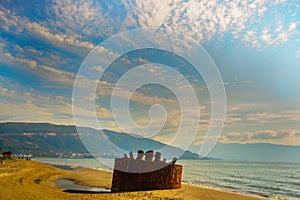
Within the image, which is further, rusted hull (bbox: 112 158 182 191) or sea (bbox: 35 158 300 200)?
sea (bbox: 35 158 300 200)

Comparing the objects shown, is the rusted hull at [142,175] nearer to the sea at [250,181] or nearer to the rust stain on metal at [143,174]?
the rust stain on metal at [143,174]

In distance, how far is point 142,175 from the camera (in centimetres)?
1591

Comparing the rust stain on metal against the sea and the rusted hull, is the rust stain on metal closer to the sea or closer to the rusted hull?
the rusted hull

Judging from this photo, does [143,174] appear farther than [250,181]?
No

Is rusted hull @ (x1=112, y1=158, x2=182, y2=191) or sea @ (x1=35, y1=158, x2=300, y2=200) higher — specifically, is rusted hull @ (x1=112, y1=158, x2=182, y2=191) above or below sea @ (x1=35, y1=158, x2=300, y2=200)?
above

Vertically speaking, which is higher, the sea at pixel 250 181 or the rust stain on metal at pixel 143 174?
the rust stain on metal at pixel 143 174

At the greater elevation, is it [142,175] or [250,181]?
[142,175]

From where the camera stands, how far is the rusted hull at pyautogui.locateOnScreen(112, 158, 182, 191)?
621 inches

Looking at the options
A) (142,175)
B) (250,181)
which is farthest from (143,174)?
(250,181)

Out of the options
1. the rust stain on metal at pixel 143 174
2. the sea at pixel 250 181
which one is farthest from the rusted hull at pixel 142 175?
the sea at pixel 250 181

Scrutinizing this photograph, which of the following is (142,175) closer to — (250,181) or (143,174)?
(143,174)

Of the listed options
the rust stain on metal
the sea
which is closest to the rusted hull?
the rust stain on metal

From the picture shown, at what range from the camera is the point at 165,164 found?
1616 cm

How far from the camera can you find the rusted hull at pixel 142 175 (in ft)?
51.8
